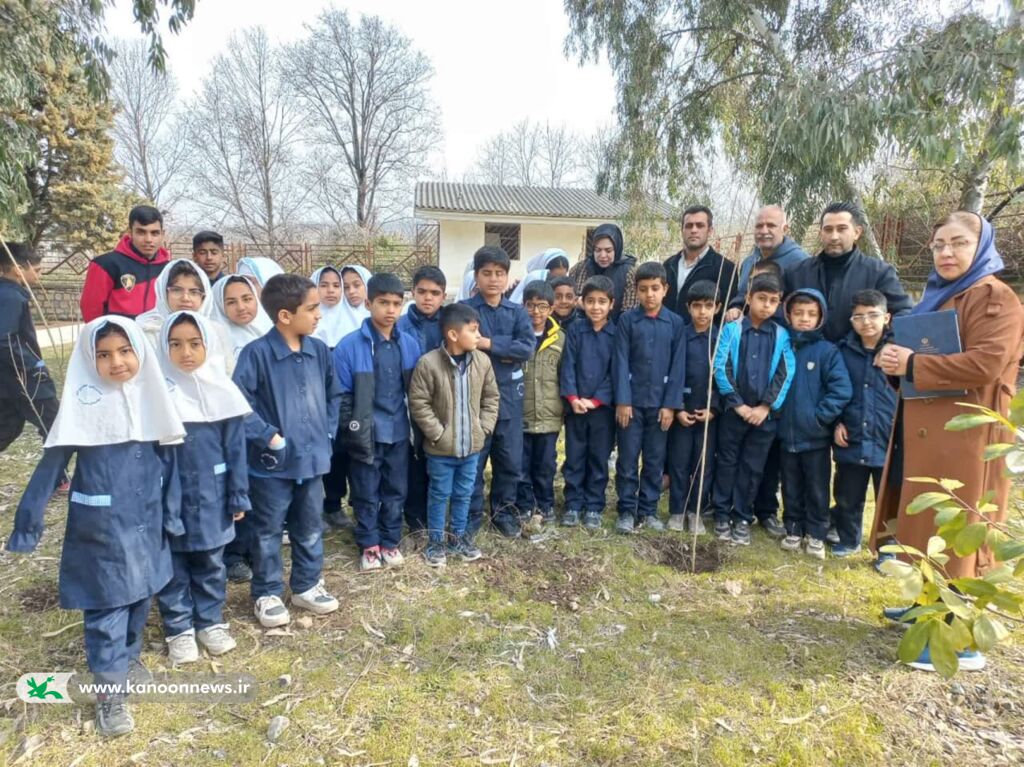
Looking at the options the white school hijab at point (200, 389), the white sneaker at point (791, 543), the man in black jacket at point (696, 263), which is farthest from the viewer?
the man in black jacket at point (696, 263)

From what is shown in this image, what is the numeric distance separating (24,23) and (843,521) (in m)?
7.80

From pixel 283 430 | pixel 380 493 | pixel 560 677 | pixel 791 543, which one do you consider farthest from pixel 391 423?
pixel 791 543

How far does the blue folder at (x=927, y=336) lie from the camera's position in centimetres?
268

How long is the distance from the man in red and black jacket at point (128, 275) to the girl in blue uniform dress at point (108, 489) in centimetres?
186

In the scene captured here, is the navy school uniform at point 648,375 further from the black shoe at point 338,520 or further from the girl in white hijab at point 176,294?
the girl in white hijab at point 176,294

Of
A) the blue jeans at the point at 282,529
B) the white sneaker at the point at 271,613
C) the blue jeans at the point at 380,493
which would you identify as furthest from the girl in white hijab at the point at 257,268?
the white sneaker at the point at 271,613

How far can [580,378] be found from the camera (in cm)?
398

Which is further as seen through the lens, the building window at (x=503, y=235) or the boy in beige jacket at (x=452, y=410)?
the building window at (x=503, y=235)

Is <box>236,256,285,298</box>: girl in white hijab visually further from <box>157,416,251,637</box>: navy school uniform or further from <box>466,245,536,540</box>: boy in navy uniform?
<box>157,416,251,637</box>: navy school uniform

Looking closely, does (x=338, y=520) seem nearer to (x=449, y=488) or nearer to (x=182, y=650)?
(x=449, y=488)

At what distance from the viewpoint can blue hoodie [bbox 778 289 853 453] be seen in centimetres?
361

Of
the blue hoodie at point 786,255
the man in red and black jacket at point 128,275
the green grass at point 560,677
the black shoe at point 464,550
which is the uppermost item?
the blue hoodie at point 786,255

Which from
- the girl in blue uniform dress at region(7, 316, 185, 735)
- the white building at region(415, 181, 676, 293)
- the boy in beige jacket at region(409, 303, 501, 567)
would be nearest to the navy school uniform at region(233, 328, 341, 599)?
the girl in blue uniform dress at region(7, 316, 185, 735)

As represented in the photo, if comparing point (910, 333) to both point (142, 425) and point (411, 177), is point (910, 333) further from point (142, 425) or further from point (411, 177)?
point (411, 177)
